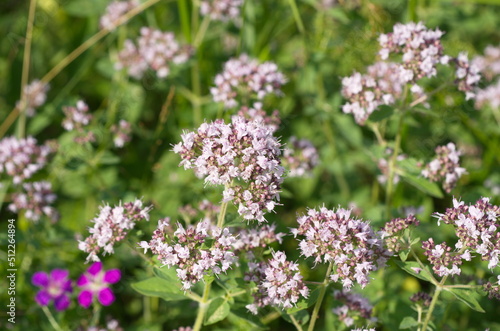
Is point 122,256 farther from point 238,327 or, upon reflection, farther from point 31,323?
point 238,327

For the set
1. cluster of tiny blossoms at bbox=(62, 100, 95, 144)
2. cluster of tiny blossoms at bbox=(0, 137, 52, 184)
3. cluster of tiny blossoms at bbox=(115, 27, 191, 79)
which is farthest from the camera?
cluster of tiny blossoms at bbox=(115, 27, 191, 79)

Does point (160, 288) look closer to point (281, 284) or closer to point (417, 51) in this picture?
point (281, 284)

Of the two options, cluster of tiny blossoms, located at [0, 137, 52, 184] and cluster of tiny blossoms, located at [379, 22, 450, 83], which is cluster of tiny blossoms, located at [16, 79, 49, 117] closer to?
cluster of tiny blossoms, located at [0, 137, 52, 184]

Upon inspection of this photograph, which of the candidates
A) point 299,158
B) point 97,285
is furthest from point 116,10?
point 97,285

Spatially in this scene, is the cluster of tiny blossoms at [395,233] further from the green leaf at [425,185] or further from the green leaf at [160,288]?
the green leaf at [160,288]

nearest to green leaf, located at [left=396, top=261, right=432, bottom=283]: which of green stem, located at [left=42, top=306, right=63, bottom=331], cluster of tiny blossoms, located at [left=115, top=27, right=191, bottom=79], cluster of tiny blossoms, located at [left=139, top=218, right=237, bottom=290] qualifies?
cluster of tiny blossoms, located at [left=139, top=218, right=237, bottom=290]

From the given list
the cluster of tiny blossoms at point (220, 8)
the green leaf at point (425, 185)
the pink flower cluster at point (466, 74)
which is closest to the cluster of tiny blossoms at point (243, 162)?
the green leaf at point (425, 185)

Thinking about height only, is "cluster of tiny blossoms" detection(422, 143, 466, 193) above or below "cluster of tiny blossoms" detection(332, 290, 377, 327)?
above
